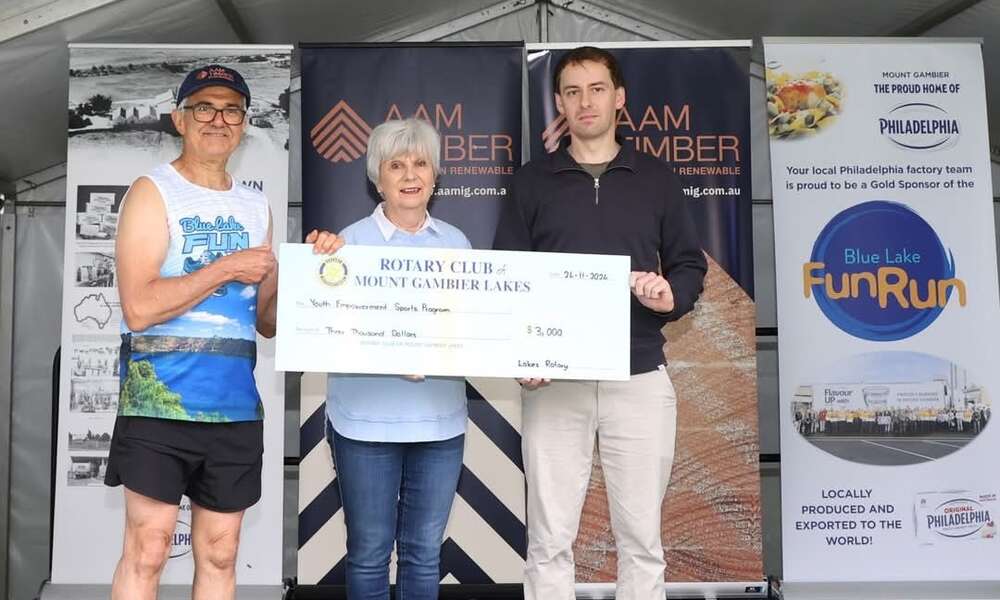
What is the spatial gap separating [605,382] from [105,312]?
2360 mm

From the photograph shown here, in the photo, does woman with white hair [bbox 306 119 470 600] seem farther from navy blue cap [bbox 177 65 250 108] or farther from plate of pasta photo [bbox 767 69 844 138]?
plate of pasta photo [bbox 767 69 844 138]

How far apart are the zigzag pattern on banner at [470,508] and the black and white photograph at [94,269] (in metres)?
0.92

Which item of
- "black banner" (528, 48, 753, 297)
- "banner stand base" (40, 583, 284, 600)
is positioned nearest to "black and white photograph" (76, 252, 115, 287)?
"banner stand base" (40, 583, 284, 600)

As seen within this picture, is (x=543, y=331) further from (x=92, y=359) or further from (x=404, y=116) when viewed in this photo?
(x=92, y=359)

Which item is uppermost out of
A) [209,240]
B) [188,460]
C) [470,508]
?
[209,240]

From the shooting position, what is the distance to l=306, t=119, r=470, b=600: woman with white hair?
2.27 metres

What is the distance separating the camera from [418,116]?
384 centimetres

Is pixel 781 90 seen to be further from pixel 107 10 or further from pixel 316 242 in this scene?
pixel 107 10

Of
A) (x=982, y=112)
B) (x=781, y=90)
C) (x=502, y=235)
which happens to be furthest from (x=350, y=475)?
(x=982, y=112)

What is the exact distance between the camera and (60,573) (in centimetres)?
364

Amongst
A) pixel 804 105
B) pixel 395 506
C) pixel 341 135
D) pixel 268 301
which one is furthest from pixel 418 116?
pixel 395 506

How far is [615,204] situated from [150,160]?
2289 millimetres

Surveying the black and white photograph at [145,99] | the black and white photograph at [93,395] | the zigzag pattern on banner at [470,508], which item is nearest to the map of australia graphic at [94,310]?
the black and white photograph at [93,395]

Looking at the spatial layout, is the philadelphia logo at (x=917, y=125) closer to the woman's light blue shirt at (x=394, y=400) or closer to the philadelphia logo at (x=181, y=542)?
the woman's light blue shirt at (x=394, y=400)
